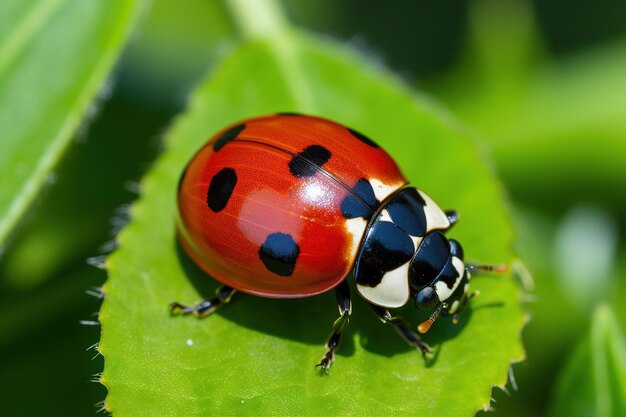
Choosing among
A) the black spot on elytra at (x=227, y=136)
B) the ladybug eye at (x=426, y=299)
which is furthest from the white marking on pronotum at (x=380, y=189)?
the black spot on elytra at (x=227, y=136)

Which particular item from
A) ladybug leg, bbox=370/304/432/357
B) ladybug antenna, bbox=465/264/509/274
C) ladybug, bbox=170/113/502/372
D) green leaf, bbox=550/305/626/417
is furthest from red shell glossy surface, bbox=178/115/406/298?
green leaf, bbox=550/305/626/417

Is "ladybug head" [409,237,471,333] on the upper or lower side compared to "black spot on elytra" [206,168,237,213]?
lower

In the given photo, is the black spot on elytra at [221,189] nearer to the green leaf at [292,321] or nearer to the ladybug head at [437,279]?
the green leaf at [292,321]

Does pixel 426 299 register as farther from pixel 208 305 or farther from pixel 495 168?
pixel 495 168

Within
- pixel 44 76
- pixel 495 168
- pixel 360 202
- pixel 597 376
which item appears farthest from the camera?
pixel 495 168

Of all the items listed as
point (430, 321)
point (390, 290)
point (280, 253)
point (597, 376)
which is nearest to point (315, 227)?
point (280, 253)

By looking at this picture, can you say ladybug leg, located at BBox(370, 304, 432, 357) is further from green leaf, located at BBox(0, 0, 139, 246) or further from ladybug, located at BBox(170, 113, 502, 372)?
green leaf, located at BBox(0, 0, 139, 246)

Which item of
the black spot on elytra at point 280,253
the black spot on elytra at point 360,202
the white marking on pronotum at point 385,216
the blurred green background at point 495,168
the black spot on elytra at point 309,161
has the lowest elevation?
the blurred green background at point 495,168
